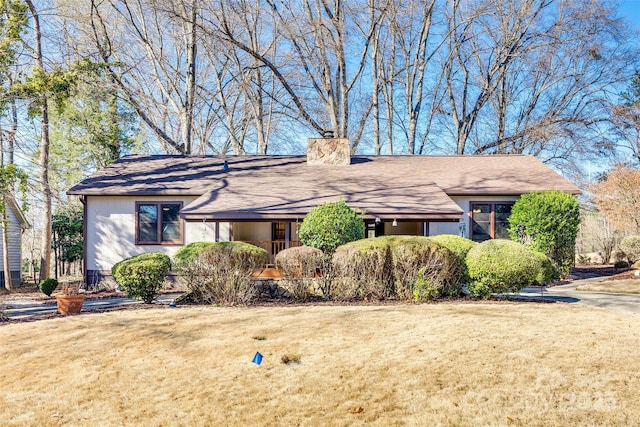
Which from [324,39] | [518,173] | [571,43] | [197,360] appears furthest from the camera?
[571,43]

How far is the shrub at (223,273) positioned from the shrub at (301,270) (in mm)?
717

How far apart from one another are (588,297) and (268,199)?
8637 mm

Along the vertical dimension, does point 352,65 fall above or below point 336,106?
above

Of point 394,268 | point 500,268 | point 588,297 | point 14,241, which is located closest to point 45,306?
point 394,268

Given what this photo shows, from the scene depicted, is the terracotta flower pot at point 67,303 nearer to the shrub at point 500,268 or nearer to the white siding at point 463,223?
the shrub at point 500,268

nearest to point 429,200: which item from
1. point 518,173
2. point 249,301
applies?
point 518,173

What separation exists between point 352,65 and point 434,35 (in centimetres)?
483

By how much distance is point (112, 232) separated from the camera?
1377cm

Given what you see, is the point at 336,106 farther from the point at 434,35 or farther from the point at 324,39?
the point at 434,35

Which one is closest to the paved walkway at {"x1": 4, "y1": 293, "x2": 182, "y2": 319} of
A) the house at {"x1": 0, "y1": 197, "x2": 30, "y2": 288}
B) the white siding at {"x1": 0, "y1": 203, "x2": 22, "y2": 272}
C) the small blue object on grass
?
the small blue object on grass

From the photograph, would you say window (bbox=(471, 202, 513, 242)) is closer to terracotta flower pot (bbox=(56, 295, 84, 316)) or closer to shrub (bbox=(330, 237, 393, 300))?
shrub (bbox=(330, 237, 393, 300))

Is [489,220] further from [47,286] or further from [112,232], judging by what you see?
[47,286]

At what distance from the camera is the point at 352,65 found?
23.2 metres

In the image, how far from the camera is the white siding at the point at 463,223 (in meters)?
14.0
